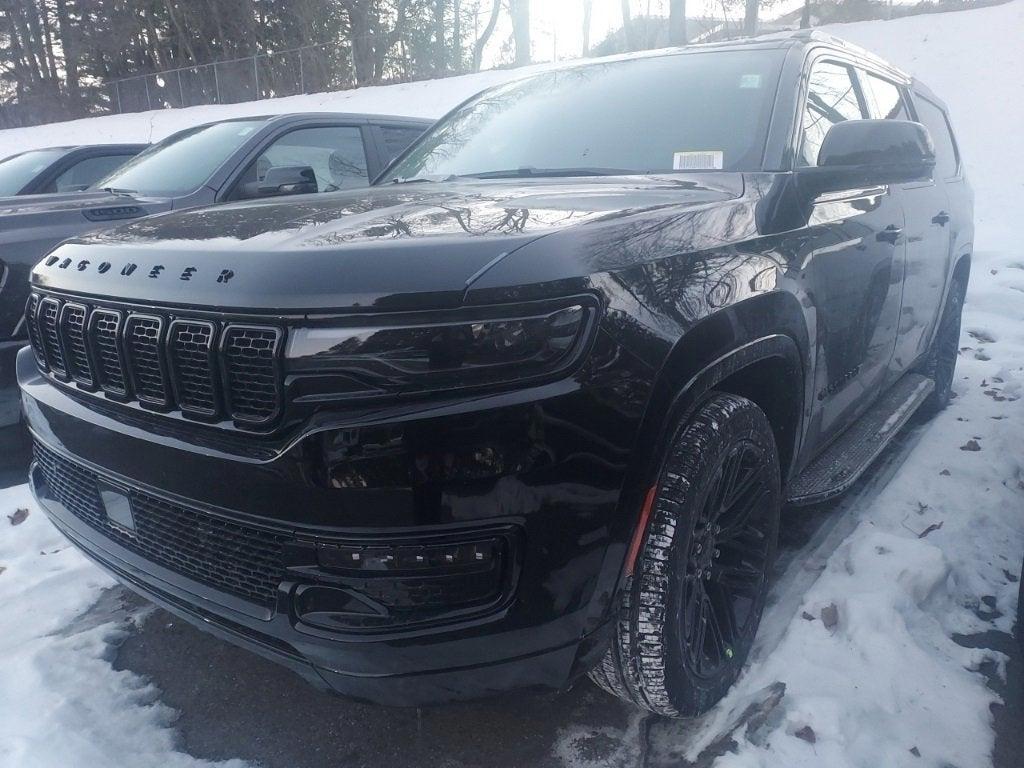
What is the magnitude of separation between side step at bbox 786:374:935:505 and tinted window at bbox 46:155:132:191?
5741 mm

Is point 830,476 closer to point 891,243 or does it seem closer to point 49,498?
point 891,243

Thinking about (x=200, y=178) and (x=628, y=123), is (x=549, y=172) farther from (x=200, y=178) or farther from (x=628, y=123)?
(x=200, y=178)

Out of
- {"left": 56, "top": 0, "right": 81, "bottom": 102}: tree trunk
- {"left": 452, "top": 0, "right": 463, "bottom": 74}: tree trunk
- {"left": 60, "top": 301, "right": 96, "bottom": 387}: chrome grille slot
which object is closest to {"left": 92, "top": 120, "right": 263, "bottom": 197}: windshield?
{"left": 60, "top": 301, "right": 96, "bottom": 387}: chrome grille slot

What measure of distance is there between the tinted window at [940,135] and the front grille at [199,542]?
12.2 ft

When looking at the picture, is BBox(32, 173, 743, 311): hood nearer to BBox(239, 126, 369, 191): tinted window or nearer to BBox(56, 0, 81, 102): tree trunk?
BBox(239, 126, 369, 191): tinted window

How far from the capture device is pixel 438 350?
1.56 metres

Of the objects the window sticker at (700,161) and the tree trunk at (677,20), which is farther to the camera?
the tree trunk at (677,20)

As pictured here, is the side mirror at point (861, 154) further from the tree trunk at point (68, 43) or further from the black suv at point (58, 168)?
the tree trunk at point (68, 43)

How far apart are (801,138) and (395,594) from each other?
2007 millimetres

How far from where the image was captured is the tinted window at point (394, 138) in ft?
19.2

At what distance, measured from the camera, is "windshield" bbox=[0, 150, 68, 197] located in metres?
6.18

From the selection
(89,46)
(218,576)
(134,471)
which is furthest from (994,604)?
(89,46)

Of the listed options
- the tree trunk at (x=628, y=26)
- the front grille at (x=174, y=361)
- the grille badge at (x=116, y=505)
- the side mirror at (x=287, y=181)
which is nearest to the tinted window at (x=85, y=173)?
the side mirror at (x=287, y=181)

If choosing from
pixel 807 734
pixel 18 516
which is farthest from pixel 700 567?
pixel 18 516
